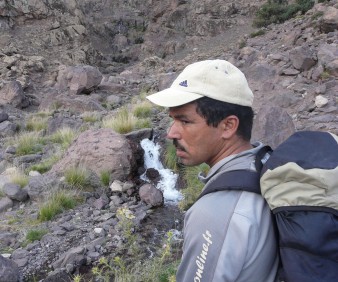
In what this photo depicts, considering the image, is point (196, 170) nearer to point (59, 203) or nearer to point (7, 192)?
point (59, 203)

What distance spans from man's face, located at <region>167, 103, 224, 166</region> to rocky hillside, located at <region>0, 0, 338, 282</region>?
3.42 metres

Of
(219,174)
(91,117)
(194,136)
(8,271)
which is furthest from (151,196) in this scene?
(91,117)

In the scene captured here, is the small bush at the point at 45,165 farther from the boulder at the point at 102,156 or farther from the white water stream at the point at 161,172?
the white water stream at the point at 161,172

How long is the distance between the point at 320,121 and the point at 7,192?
5.89 metres

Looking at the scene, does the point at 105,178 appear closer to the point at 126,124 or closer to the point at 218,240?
the point at 126,124

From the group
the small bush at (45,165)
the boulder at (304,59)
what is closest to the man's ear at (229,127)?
the small bush at (45,165)

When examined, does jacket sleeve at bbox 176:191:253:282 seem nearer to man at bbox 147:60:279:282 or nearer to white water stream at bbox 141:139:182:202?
man at bbox 147:60:279:282

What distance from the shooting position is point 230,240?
4.64 ft

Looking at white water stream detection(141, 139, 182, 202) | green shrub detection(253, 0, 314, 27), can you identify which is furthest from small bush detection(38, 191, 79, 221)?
green shrub detection(253, 0, 314, 27)

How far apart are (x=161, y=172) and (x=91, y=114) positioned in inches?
207

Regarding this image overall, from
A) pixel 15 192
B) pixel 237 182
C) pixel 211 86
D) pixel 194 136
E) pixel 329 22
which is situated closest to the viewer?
pixel 237 182

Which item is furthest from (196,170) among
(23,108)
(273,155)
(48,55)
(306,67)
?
(48,55)

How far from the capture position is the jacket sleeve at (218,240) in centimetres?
141

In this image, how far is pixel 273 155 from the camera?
1.58m
